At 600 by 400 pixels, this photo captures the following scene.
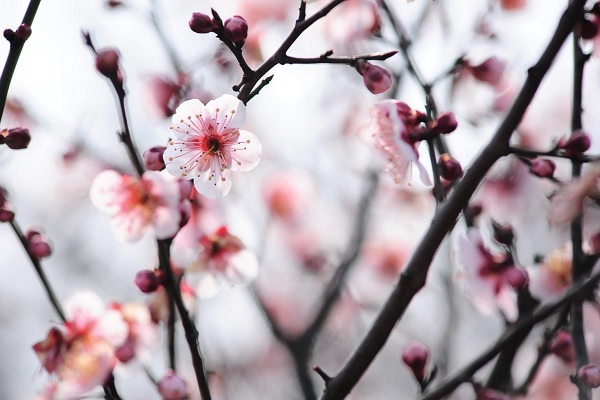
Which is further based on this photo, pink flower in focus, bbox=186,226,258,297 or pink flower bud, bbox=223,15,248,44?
pink flower in focus, bbox=186,226,258,297

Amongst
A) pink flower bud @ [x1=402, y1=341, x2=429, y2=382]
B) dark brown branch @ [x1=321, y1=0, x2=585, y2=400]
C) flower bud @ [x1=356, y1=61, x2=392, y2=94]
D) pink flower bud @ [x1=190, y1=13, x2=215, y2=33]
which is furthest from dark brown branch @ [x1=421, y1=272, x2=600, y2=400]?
pink flower bud @ [x1=190, y1=13, x2=215, y2=33]

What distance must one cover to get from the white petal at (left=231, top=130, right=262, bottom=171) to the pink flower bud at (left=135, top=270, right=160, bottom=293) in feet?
0.88

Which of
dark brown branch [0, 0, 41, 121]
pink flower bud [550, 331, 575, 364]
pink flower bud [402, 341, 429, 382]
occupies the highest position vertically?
dark brown branch [0, 0, 41, 121]

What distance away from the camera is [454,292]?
9.32ft

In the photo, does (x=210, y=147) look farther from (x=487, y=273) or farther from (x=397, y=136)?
(x=487, y=273)

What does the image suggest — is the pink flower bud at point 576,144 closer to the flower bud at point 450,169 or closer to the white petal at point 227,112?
the flower bud at point 450,169

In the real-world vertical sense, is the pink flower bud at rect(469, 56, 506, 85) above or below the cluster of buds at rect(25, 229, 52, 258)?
above

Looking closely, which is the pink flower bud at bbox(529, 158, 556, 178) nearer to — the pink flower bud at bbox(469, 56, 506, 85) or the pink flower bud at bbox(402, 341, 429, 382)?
the pink flower bud at bbox(402, 341, 429, 382)

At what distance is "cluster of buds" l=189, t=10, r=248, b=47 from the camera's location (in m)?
1.27

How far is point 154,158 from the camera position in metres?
1.31

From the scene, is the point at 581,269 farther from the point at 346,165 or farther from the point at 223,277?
the point at 346,165

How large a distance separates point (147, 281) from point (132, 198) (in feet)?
1.27

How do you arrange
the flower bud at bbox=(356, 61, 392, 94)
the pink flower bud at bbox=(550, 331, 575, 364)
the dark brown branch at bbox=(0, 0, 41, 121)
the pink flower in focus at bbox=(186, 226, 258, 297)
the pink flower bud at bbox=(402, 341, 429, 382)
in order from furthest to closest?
the pink flower in focus at bbox=(186, 226, 258, 297)
the pink flower bud at bbox=(550, 331, 575, 364)
the pink flower bud at bbox=(402, 341, 429, 382)
the flower bud at bbox=(356, 61, 392, 94)
the dark brown branch at bbox=(0, 0, 41, 121)

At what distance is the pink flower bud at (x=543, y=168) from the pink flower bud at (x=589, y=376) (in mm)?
384
